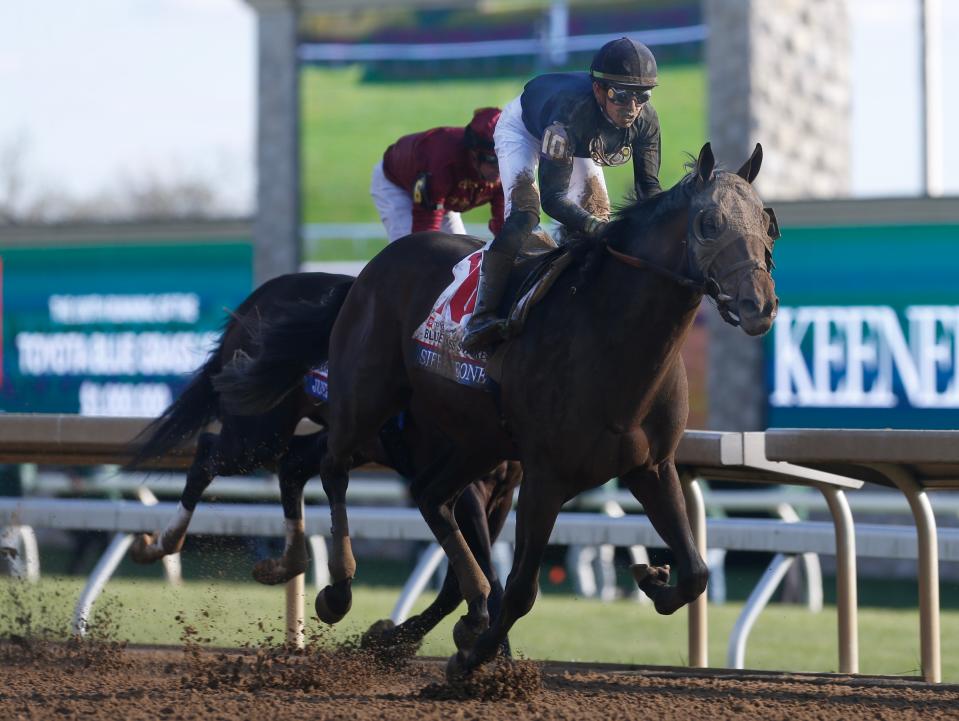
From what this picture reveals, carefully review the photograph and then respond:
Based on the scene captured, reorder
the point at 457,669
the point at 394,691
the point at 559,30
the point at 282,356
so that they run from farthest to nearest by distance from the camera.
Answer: the point at 559,30 < the point at 282,356 < the point at 394,691 < the point at 457,669

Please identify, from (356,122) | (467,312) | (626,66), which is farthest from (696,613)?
(356,122)

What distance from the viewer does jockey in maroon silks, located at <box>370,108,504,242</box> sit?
582cm

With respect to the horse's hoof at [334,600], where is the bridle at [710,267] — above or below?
above

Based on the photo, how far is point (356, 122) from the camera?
13.4 m

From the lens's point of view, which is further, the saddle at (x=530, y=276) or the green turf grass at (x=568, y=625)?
the green turf grass at (x=568, y=625)

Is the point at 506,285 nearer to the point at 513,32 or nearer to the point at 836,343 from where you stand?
the point at 836,343

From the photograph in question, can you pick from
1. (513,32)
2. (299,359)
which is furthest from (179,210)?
(299,359)

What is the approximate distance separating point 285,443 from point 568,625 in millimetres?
3265

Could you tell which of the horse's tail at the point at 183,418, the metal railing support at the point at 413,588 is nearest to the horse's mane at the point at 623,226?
the metal railing support at the point at 413,588

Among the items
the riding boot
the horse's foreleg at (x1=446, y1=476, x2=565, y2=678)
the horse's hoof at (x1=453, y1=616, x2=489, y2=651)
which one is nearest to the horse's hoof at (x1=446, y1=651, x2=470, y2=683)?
the horse's foreleg at (x1=446, y1=476, x2=565, y2=678)

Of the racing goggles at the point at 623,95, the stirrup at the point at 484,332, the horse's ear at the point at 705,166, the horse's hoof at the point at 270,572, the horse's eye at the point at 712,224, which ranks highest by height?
the racing goggles at the point at 623,95

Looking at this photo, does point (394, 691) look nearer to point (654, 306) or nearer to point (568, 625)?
point (654, 306)

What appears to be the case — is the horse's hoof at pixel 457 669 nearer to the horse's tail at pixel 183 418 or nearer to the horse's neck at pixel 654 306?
the horse's neck at pixel 654 306

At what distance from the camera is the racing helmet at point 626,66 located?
4715 millimetres
